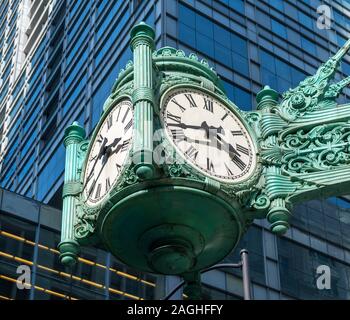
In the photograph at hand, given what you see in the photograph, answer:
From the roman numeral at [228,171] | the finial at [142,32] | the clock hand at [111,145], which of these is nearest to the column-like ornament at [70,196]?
the clock hand at [111,145]

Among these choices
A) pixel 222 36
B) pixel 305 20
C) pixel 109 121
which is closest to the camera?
pixel 109 121

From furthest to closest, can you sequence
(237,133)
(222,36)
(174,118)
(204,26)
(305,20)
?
(305,20) → (222,36) → (204,26) → (237,133) → (174,118)

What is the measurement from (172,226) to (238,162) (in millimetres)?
897

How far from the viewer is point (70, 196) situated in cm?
823

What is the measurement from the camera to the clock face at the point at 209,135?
7.54 m

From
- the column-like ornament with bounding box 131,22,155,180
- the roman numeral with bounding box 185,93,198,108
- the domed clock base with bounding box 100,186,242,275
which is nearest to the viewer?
the column-like ornament with bounding box 131,22,155,180

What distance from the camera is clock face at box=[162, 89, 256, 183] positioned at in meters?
7.54

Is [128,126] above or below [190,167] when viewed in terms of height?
above

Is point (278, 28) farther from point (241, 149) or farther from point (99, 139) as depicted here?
point (241, 149)

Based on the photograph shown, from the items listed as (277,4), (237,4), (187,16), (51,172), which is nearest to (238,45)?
(237,4)

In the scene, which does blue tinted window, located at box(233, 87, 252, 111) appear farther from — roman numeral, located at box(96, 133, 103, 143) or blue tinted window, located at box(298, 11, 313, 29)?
roman numeral, located at box(96, 133, 103, 143)

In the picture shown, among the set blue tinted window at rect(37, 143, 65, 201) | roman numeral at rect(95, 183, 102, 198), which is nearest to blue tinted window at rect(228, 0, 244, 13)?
blue tinted window at rect(37, 143, 65, 201)

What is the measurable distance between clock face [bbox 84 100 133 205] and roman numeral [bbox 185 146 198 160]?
0.51m

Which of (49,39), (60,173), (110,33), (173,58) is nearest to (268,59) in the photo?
(110,33)
